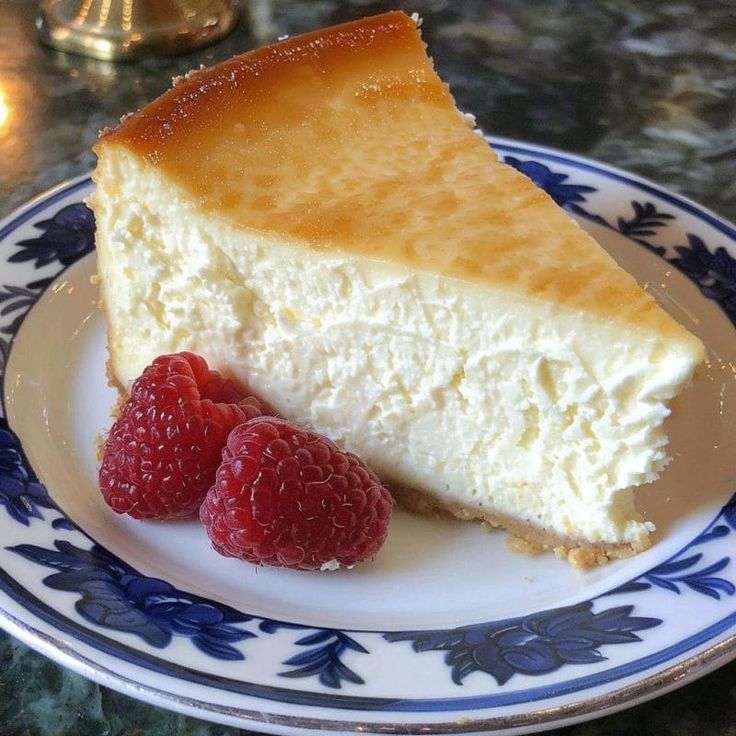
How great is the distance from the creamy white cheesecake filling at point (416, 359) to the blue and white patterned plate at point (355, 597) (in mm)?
90

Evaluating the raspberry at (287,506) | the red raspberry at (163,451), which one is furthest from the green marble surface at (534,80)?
the raspberry at (287,506)

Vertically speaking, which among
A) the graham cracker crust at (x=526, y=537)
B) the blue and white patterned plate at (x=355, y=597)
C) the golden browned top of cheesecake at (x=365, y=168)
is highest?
the golden browned top of cheesecake at (x=365, y=168)

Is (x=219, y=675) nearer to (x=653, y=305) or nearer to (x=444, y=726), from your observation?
(x=444, y=726)

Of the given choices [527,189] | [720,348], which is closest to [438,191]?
[527,189]

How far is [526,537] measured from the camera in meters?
1.33

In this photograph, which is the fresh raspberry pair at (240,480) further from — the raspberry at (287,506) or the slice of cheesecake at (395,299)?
the slice of cheesecake at (395,299)

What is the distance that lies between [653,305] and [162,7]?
2.01m

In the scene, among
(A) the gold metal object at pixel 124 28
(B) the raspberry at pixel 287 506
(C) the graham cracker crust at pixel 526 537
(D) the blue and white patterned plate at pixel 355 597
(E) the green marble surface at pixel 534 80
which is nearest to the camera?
(D) the blue and white patterned plate at pixel 355 597

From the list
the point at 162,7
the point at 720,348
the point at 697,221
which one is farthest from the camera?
the point at 162,7

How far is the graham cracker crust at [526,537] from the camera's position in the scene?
1.26 m

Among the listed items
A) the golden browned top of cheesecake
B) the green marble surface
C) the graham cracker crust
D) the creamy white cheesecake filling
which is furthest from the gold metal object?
the graham cracker crust

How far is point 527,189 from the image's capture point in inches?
56.0

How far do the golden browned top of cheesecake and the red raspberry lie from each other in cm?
26

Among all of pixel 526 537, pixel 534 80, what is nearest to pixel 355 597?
pixel 526 537
